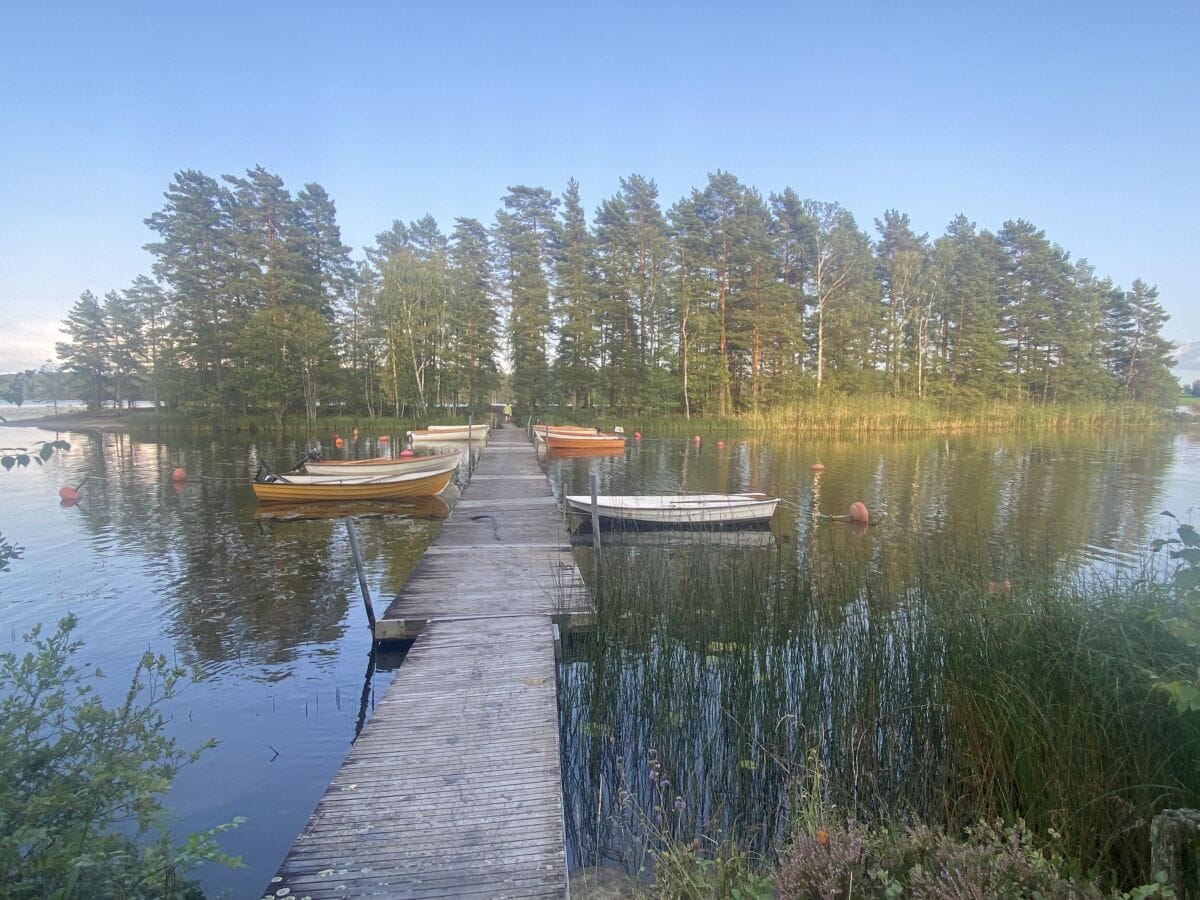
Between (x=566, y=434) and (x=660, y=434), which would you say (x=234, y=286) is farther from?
(x=660, y=434)

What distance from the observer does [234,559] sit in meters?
10.1

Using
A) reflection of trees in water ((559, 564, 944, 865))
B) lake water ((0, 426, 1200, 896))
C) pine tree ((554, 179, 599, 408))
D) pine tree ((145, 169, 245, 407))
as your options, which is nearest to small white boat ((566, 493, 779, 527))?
lake water ((0, 426, 1200, 896))

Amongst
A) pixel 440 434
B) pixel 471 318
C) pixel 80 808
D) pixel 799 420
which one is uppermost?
pixel 471 318

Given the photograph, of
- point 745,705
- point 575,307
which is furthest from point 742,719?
point 575,307

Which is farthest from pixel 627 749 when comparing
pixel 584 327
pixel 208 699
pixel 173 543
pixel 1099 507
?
pixel 584 327

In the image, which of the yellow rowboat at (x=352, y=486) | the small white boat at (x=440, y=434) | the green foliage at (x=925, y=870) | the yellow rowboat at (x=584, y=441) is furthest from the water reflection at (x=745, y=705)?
the small white boat at (x=440, y=434)

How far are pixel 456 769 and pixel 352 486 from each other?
39.0 feet

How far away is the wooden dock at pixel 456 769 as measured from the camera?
8.71 ft

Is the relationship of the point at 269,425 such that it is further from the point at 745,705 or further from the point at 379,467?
the point at 745,705

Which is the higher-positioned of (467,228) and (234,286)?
(467,228)

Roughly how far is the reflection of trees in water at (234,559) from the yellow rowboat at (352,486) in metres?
0.73

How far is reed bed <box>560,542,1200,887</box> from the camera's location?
2918 mm

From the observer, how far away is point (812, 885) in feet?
7.24

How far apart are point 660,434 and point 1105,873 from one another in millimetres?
29006
